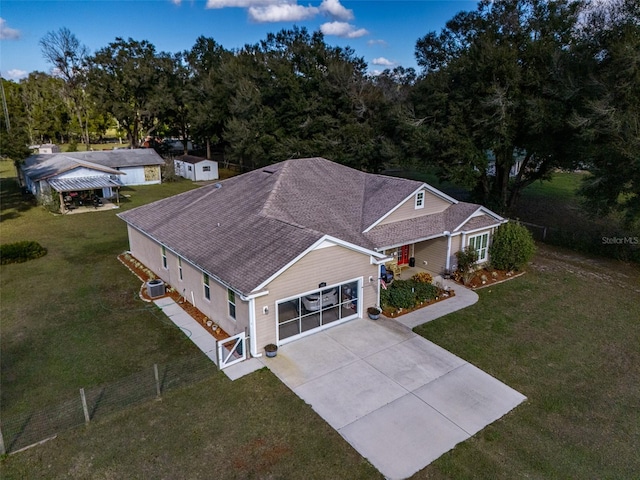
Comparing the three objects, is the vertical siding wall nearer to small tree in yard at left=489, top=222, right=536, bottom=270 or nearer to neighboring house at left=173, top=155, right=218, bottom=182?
small tree in yard at left=489, top=222, right=536, bottom=270

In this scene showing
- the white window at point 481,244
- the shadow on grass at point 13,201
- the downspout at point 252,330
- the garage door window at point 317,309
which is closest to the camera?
the downspout at point 252,330

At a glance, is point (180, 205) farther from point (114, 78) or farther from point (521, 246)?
A: point (114, 78)

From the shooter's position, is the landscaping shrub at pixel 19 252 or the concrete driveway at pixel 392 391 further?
the landscaping shrub at pixel 19 252

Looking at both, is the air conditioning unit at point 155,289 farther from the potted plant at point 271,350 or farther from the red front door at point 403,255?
the red front door at point 403,255

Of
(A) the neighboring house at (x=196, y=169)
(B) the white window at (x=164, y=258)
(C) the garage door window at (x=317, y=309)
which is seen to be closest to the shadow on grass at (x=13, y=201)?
(A) the neighboring house at (x=196, y=169)

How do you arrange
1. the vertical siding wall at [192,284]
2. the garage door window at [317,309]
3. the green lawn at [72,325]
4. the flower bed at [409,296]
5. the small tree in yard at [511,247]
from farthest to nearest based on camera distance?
the small tree in yard at [511,247] → the flower bed at [409,296] → the garage door window at [317,309] → the vertical siding wall at [192,284] → the green lawn at [72,325]

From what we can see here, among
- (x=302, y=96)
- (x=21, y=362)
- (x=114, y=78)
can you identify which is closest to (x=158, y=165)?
(x=114, y=78)

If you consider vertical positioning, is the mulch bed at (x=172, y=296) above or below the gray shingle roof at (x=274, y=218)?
below
